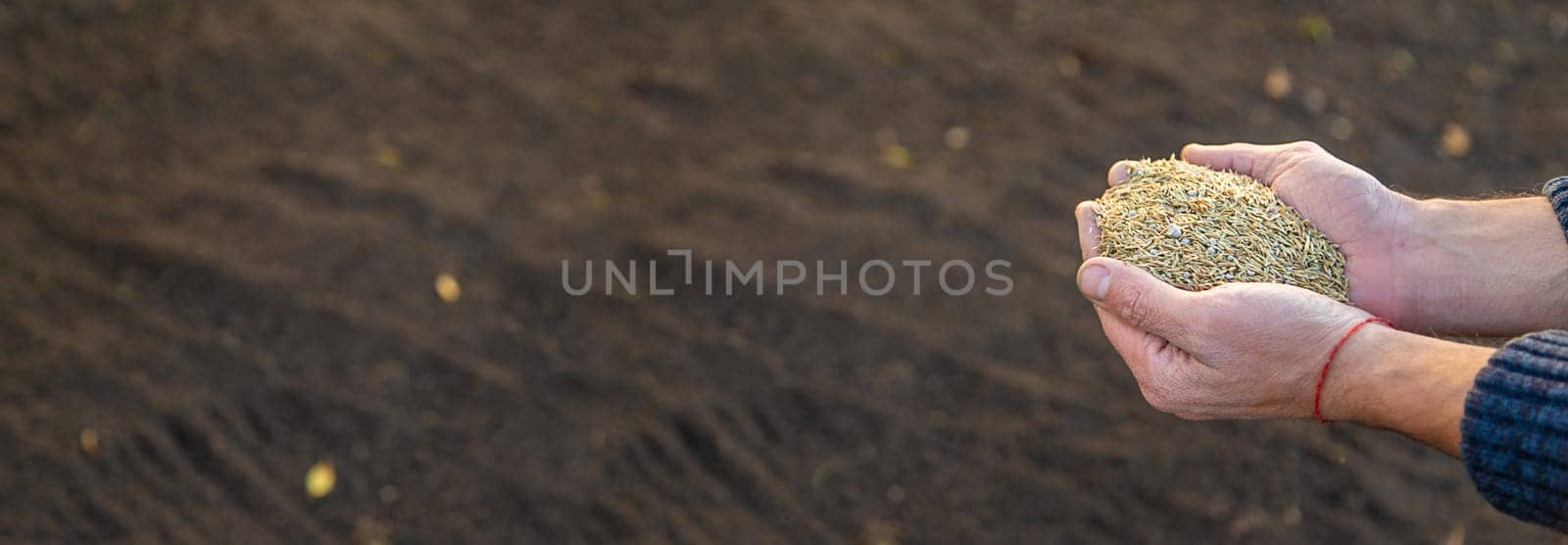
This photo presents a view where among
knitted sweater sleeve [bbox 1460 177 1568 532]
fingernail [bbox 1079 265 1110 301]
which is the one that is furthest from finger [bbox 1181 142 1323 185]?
knitted sweater sleeve [bbox 1460 177 1568 532]

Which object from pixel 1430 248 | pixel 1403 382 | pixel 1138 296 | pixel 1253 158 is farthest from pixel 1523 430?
pixel 1253 158

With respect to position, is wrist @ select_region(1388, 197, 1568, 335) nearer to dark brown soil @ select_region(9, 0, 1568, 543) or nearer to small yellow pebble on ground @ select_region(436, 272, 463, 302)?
dark brown soil @ select_region(9, 0, 1568, 543)

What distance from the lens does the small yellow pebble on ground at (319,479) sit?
271 centimetres

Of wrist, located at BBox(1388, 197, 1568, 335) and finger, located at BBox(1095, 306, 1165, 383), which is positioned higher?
wrist, located at BBox(1388, 197, 1568, 335)

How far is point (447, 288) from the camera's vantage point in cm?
310

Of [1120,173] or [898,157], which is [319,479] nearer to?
[898,157]

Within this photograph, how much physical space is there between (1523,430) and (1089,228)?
87cm

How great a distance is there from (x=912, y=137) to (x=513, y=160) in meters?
1.25

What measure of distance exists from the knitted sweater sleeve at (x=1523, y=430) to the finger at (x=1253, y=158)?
81 centimetres

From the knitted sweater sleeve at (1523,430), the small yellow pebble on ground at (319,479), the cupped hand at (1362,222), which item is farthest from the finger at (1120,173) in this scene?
the small yellow pebble on ground at (319,479)

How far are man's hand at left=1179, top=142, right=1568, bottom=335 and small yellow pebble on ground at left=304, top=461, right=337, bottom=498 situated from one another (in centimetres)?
224

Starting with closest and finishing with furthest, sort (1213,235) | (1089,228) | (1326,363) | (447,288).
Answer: (1326,363) → (1213,235) → (1089,228) → (447,288)

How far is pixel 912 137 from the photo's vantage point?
357cm

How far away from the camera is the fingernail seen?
1.89 meters
